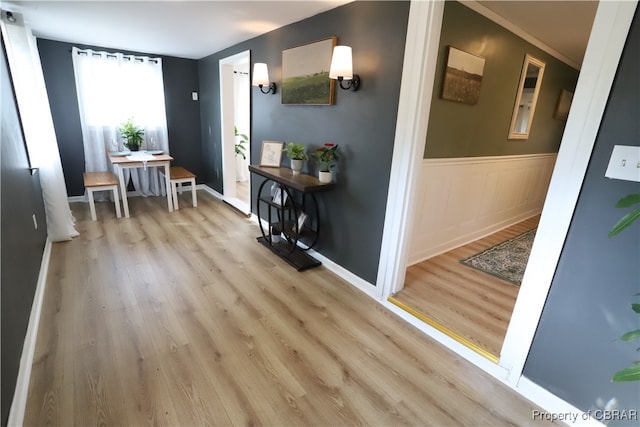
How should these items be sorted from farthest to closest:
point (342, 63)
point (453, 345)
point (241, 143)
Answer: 1. point (241, 143)
2. point (342, 63)
3. point (453, 345)

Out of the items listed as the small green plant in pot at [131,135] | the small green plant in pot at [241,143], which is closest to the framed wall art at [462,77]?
the small green plant in pot at [241,143]

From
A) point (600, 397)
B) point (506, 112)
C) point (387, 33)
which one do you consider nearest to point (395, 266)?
point (600, 397)

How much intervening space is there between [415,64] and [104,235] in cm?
347

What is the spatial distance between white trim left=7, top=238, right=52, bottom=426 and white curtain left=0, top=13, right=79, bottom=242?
2.75ft

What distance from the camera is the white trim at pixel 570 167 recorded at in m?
1.14

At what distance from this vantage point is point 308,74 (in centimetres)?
262

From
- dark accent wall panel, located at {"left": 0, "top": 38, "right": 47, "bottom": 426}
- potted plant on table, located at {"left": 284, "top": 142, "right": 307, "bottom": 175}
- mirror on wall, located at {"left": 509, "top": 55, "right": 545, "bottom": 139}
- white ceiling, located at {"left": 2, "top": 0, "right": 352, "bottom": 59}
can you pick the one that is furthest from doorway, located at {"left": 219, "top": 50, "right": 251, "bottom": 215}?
mirror on wall, located at {"left": 509, "top": 55, "right": 545, "bottom": 139}

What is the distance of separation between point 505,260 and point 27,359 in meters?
3.67

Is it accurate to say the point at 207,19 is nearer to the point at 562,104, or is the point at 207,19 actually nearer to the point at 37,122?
Answer: the point at 37,122

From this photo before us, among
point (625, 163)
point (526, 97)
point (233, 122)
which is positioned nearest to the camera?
point (625, 163)

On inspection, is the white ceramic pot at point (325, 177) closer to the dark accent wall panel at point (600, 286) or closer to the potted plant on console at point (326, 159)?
the potted plant on console at point (326, 159)

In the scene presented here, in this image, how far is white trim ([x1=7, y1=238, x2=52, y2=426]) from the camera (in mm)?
1270

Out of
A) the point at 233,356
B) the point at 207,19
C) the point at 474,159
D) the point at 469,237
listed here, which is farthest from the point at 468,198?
the point at 207,19

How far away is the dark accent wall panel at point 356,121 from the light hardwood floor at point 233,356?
45cm
